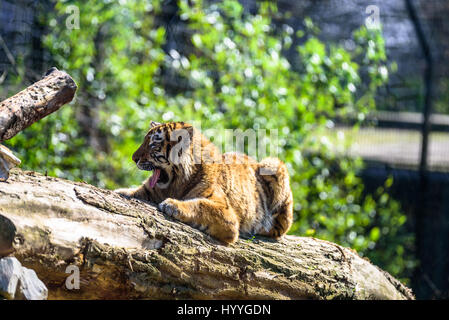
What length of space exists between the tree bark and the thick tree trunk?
28cm

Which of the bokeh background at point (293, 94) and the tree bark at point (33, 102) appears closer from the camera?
the tree bark at point (33, 102)

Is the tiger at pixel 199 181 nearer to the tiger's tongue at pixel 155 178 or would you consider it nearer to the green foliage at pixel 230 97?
the tiger's tongue at pixel 155 178

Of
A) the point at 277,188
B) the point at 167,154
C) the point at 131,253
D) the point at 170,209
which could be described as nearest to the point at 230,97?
the point at 277,188

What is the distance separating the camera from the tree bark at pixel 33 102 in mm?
2951

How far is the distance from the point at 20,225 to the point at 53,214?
188 millimetres

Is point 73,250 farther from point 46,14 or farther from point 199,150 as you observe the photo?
point 46,14

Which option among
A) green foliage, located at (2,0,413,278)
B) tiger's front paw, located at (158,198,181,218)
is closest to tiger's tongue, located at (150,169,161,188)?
tiger's front paw, located at (158,198,181,218)

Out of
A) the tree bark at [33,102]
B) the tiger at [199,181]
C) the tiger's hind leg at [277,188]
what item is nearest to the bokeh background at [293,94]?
the tiger's hind leg at [277,188]

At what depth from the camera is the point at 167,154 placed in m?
3.73

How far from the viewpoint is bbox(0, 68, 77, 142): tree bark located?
116 inches

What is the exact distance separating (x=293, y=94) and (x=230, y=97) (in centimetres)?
79

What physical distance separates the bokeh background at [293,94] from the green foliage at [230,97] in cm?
2

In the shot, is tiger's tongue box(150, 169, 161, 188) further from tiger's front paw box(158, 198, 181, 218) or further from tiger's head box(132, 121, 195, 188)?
tiger's front paw box(158, 198, 181, 218)

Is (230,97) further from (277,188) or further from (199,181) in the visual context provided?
(199,181)
